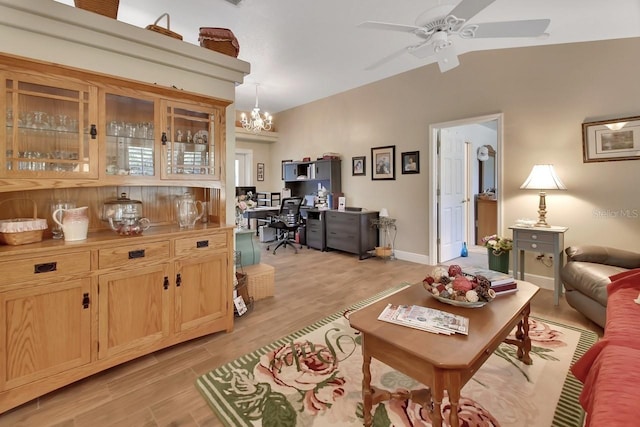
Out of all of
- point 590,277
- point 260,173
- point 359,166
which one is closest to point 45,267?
point 590,277

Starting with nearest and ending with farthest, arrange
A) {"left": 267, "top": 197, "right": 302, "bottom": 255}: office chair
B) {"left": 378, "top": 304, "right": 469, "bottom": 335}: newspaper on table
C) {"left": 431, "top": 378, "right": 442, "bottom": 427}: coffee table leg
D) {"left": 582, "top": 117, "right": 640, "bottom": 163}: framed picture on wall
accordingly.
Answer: {"left": 431, "top": 378, "right": 442, "bottom": 427}: coffee table leg
{"left": 378, "top": 304, "right": 469, "bottom": 335}: newspaper on table
{"left": 582, "top": 117, "right": 640, "bottom": 163}: framed picture on wall
{"left": 267, "top": 197, "right": 302, "bottom": 255}: office chair

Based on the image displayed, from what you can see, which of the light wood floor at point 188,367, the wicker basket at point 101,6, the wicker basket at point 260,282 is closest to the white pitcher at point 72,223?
the light wood floor at point 188,367

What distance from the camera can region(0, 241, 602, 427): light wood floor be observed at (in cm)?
164

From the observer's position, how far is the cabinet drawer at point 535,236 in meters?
3.15

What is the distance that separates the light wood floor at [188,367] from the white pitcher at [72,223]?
94cm

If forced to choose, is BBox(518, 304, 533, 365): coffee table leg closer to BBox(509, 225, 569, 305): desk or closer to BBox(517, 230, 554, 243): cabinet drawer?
BBox(509, 225, 569, 305): desk

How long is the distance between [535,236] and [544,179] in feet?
2.11

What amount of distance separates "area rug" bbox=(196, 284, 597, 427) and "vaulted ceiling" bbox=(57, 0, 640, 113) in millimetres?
2494

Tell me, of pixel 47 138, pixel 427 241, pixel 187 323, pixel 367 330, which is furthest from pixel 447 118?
pixel 47 138

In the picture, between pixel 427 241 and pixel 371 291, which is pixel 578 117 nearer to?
pixel 427 241

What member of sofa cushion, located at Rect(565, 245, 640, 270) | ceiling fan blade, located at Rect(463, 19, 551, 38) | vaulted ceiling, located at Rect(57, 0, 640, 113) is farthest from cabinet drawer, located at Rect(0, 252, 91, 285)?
sofa cushion, located at Rect(565, 245, 640, 270)

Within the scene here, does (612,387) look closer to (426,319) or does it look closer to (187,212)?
(426,319)

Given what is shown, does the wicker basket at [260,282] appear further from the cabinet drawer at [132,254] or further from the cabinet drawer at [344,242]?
the cabinet drawer at [344,242]

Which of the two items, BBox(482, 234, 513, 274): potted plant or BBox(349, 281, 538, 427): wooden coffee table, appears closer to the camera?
BBox(349, 281, 538, 427): wooden coffee table
